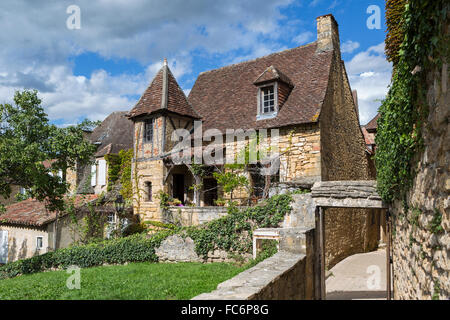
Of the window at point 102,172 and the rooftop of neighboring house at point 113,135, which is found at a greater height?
the rooftop of neighboring house at point 113,135

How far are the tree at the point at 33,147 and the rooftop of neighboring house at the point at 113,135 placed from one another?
6725mm

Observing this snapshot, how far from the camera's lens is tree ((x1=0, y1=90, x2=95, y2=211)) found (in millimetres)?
12680

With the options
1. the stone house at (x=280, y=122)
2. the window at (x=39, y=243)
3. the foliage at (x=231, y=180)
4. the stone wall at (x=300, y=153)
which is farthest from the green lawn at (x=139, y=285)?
the window at (x=39, y=243)

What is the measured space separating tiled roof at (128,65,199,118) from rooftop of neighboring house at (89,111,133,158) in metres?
5.62

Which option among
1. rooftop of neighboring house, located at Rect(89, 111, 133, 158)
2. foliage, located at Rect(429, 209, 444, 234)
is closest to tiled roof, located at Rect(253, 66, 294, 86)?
rooftop of neighboring house, located at Rect(89, 111, 133, 158)

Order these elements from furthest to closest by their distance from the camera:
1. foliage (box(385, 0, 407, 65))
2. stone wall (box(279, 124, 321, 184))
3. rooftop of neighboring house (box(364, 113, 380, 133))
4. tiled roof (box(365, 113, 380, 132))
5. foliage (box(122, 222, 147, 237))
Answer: tiled roof (box(365, 113, 380, 132)) → rooftop of neighboring house (box(364, 113, 380, 133)) → foliage (box(122, 222, 147, 237)) → stone wall (box(279, 124, 321, 184)) → foliage (box(385, 0, 407, 65))

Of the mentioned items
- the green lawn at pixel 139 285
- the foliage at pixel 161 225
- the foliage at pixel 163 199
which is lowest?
the green lawn at pixel 139 285

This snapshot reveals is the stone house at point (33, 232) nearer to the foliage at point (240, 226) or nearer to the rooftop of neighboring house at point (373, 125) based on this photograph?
the foliage at point (240, 226)

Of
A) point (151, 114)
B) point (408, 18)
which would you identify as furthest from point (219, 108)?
point (408, 18)

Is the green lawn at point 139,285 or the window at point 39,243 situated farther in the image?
the window at point 39,243

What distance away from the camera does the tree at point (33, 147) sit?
1268cm

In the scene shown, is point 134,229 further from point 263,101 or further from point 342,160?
point 342,160

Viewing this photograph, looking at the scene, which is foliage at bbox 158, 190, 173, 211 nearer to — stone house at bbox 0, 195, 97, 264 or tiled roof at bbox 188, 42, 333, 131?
tiled roof at bbox 188, 42, 333, 131
